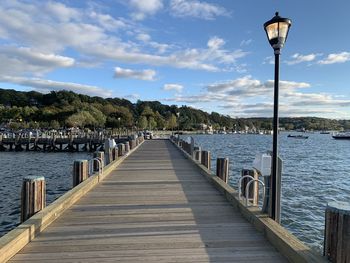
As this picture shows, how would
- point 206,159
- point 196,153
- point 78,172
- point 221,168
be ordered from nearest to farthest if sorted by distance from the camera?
point 78,172, point 221,168, point 206,159, point 196,153

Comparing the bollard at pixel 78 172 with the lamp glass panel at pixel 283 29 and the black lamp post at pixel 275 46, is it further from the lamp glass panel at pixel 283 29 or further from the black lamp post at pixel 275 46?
the lamp glass panel at pixel 283 29

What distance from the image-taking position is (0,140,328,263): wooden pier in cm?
503

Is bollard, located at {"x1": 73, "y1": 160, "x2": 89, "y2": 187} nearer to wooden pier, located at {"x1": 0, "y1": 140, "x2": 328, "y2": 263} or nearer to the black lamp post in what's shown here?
wooden pier, located at {"x1": 0, "y1": 140, "x2": 328, "y2": 263}

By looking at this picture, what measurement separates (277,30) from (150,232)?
4174 mm

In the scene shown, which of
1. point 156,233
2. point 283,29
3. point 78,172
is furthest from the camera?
point 78,172

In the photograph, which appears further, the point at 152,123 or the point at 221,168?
the point at 152,123

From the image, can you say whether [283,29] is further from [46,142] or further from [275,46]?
[46,142]

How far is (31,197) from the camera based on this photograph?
22.3 feet

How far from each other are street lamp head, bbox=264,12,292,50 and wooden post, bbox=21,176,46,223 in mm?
5064

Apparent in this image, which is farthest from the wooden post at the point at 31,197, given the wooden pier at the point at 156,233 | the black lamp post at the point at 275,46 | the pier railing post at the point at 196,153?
the pier railing post at the point at 196,153

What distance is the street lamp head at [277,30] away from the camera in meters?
6.57

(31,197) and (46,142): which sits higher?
(31,197)

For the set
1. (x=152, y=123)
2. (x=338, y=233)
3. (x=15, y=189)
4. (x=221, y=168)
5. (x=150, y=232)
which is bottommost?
(x=15, y=189)

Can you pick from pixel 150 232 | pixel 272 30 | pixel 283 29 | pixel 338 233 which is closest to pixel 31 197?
pixel 150 232
